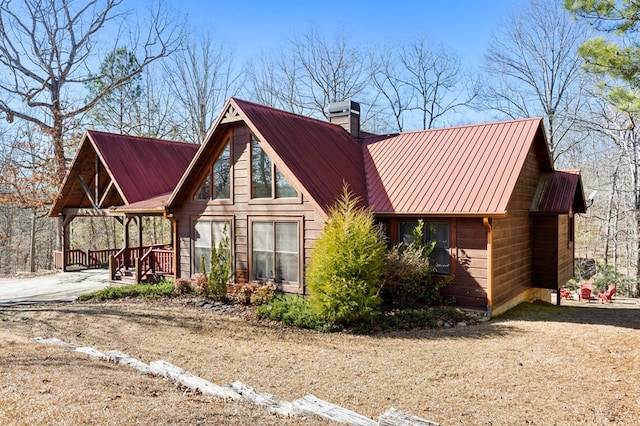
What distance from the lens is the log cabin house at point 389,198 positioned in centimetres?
1112

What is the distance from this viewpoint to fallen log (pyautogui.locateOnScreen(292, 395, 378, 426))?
4.78 metres

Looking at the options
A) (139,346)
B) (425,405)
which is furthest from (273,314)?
(425,405)

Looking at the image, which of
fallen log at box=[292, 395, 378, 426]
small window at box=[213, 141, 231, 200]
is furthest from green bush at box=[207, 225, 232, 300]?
fallen log at box=[292, 395, 378, 426]

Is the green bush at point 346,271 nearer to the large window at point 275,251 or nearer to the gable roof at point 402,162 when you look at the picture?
the gable roof at point 402,162

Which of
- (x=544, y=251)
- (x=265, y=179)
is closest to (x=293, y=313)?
(x=265, y=179)

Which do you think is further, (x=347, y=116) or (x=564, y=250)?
(x=347, y=116)

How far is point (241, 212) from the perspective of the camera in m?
13.0

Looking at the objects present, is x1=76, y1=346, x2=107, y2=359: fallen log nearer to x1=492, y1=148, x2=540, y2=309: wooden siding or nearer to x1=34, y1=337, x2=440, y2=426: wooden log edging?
x1=34, y1=337, x2=440, y2=426: wooden log edging

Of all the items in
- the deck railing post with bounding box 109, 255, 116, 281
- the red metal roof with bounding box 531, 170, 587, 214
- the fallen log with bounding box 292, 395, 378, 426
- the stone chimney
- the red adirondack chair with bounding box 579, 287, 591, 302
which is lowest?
the red adirondack chair with bounding box 579, 287, 591, 302

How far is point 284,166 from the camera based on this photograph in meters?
11.5

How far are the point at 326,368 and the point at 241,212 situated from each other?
6.59m

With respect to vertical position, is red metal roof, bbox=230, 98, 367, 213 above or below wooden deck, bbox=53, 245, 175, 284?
above

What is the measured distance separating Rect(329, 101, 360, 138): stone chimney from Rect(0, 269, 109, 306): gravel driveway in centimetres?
1032

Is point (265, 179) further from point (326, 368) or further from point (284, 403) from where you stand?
point (284, 403)
